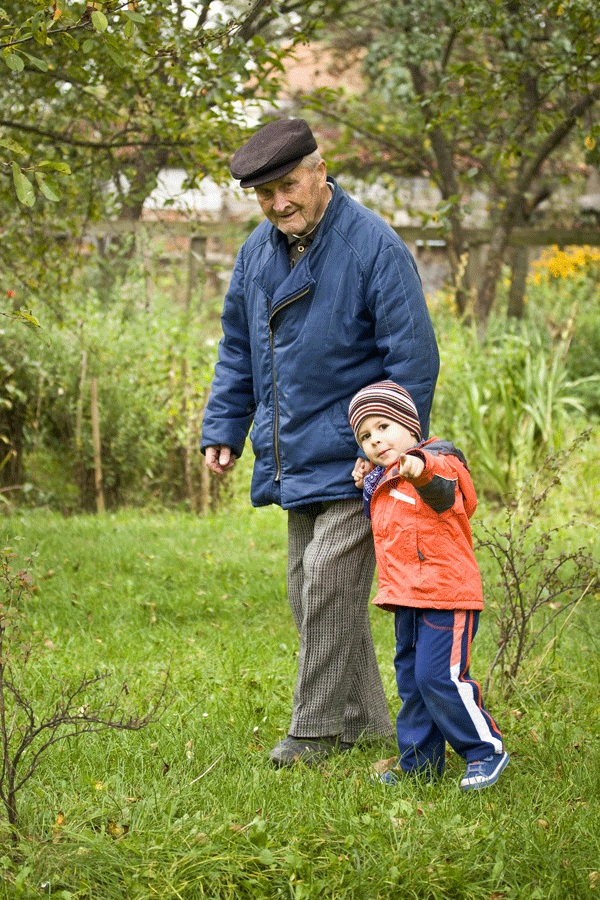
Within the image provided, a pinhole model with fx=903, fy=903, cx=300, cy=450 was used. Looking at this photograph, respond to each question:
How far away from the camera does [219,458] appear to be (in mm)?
3367

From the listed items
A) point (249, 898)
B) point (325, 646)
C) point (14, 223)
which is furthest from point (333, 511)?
point (14, 223)

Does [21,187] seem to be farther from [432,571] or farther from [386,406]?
[432,571]

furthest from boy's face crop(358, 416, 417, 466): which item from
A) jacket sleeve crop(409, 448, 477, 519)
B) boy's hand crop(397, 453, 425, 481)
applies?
boy's hand crop(397, 453, 425, 481)

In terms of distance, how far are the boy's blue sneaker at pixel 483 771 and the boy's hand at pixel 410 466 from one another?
0.95m

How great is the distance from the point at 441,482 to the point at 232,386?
1.11 m

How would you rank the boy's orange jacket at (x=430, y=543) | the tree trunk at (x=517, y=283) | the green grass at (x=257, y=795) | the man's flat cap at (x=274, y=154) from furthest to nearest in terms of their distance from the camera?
the tree trunk at (x=517, y=283), the man's flat cap at (x=274, y=154), the boy's orange jacket at (x=430, y=543), the green grass at (x=257, y=795)

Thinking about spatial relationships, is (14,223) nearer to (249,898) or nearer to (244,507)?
(244,507)

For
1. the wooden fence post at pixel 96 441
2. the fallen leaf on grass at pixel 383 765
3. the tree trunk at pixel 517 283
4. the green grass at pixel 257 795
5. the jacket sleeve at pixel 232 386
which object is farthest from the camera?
the tree trunk at pixel 517 283

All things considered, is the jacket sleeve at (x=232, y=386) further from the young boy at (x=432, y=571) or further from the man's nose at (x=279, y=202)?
the young boy at (x=432, y=571)

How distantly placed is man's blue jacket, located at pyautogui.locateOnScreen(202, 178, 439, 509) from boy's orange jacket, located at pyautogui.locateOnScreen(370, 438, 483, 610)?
0.29 meters

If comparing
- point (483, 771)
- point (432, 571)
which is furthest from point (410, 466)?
point (483, 771)

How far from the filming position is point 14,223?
6324 millimetres

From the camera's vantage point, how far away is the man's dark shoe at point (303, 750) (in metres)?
3.00

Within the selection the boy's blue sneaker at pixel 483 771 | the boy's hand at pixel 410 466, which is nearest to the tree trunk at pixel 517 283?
the boy's blue sneaker at pixel 483 771
